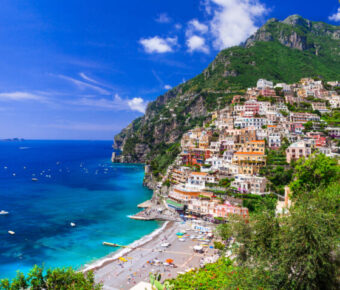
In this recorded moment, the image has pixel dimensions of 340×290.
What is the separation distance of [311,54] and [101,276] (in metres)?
206

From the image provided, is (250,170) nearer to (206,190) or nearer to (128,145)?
(206,190)

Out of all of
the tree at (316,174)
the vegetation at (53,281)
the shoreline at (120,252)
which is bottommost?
the shoreline at (120,252)

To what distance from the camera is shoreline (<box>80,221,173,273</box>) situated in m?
35.9

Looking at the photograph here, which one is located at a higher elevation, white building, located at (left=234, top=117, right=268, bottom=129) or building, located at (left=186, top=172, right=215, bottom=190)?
white building, located at (left=234, top=117, right=268, bottom=129)

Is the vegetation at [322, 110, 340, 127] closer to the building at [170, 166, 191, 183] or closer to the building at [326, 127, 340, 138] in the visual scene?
the building at [326, 127, 340, 138]

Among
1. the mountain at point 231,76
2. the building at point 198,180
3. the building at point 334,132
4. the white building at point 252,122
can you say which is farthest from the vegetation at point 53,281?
the mountain at point 231,76

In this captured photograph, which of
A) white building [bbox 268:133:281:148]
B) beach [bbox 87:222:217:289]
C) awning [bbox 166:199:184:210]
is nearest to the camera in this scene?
beach [bbox 87:222:217:289]

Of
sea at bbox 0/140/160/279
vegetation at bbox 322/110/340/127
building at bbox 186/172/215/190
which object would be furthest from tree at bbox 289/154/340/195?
vegetation at bbox 322/110/340/127

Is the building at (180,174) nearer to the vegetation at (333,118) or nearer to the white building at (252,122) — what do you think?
the white building at (252,122)

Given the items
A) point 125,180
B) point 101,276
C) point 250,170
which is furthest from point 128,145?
point 101,276

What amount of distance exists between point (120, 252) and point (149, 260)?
6069 millimetres

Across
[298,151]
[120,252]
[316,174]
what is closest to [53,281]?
[120,252]

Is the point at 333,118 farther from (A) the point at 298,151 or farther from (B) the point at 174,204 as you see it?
(B) the point at 174,204

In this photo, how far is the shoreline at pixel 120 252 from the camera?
35906 millimetres
